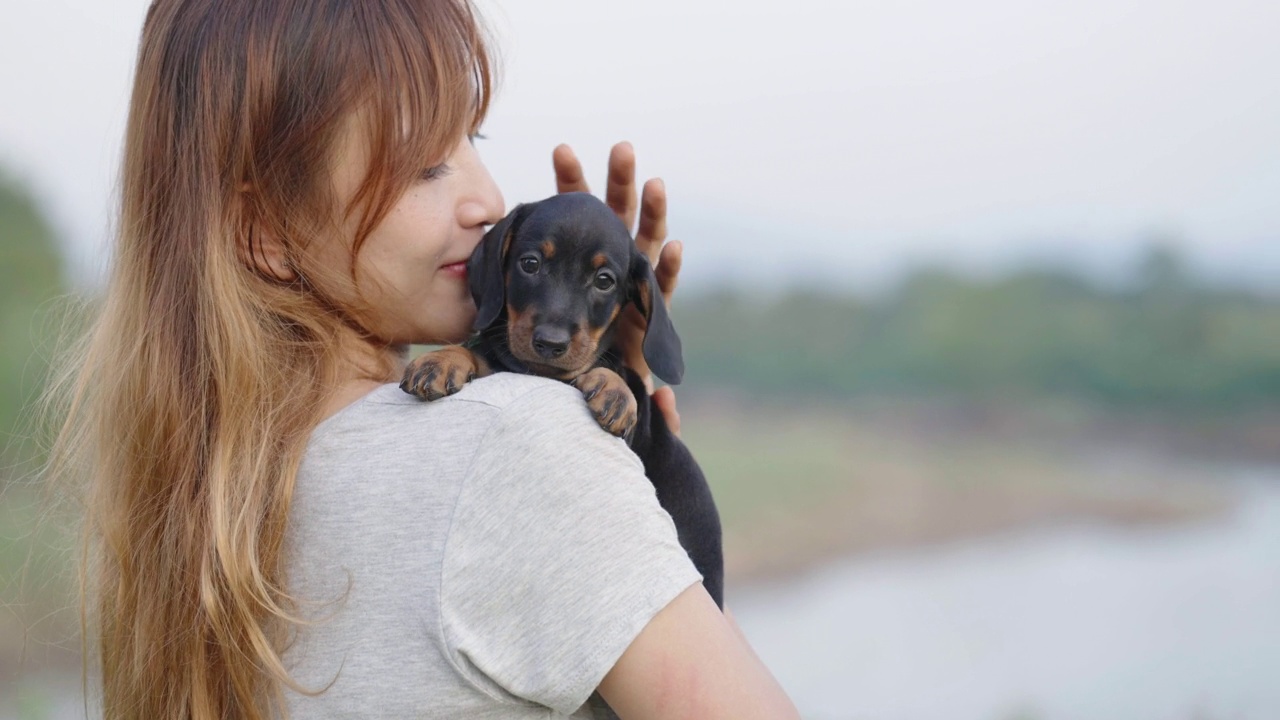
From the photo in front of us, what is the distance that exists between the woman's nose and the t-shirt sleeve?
494 millimetres

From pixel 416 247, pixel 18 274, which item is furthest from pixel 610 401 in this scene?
pixel 18 274

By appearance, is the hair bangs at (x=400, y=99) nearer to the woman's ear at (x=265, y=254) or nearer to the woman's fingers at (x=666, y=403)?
the woman's ear at (x=265, y=254)

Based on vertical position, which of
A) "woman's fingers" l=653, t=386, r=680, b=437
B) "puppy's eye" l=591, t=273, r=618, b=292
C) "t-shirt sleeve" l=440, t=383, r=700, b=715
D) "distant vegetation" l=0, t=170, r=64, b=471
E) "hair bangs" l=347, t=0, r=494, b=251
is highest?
"hair bangs" l=347, t=0, r=494, b=251

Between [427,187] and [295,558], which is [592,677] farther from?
[427,187]

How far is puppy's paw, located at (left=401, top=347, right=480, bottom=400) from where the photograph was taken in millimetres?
1197

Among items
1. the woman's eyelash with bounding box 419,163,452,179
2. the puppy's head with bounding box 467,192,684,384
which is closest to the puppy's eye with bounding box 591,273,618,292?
the puppy's head with bounding box 467,192,684,384

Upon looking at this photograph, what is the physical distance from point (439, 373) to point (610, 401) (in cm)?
22

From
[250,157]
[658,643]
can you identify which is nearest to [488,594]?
[658,643]

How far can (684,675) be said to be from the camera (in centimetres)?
95

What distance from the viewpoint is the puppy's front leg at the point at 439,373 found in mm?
1197

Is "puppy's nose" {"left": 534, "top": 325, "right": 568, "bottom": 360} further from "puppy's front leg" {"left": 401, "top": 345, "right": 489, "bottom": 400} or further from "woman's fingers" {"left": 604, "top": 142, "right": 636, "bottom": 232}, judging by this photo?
"woman's fingers" {"left": 604, "top": 142, "right": 636, "bottom": 232}

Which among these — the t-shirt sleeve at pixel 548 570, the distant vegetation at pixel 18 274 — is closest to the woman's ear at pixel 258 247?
the t-shirt sleeve at pixel 548 570

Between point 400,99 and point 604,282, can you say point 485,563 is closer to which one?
point 400,99

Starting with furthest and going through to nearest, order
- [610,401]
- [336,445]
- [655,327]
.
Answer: [655,327] → [610,401] → [336,445]
